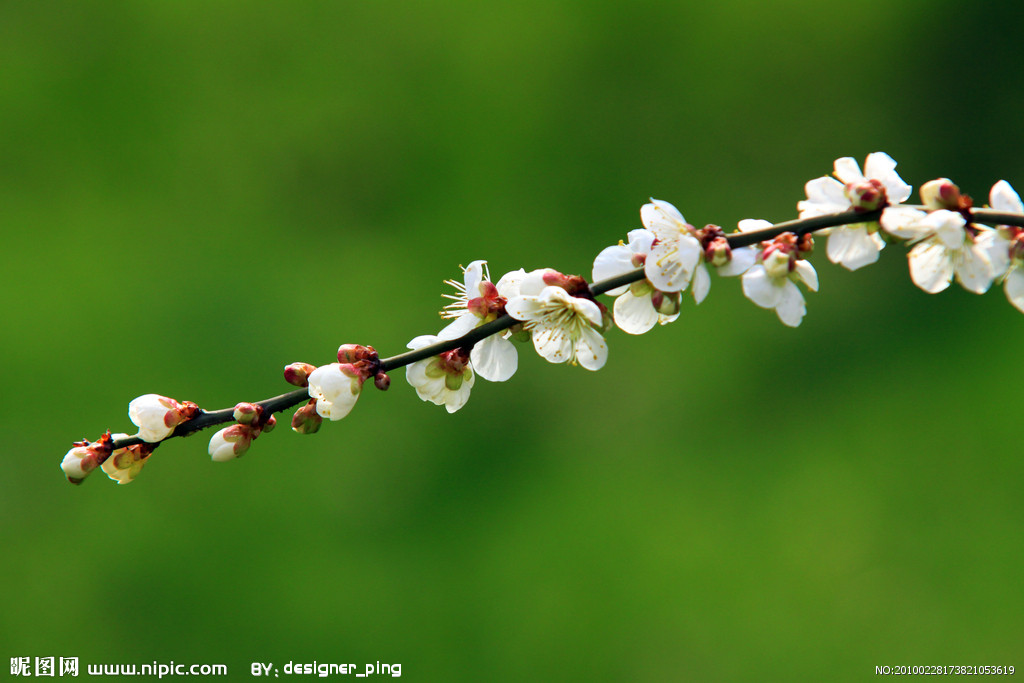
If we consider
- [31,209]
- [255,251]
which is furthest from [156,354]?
[31,209]

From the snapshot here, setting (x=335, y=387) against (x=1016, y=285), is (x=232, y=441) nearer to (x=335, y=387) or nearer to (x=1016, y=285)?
(x=335, y=387)

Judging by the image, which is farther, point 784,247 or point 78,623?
point 78,623

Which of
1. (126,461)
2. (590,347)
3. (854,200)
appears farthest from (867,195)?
(126,461)

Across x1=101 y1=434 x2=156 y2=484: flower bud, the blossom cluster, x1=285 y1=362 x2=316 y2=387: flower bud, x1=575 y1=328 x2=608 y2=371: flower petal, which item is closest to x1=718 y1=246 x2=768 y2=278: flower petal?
the blossom cluster

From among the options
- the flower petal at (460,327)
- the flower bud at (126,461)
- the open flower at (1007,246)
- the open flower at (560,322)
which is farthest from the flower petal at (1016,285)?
the flower bud at (126,461)

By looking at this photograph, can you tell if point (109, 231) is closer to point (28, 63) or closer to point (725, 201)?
point (28, 63)

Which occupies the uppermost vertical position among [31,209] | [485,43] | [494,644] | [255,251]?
[485,43]
